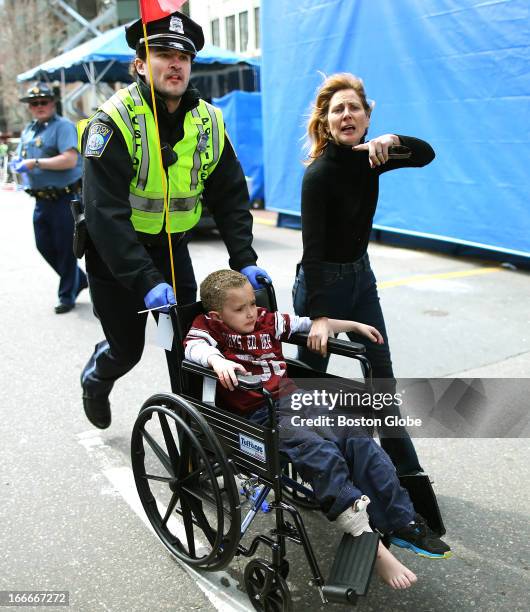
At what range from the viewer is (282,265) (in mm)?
8086

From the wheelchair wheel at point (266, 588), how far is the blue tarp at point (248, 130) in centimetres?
1033

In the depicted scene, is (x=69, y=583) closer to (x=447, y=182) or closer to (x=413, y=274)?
(x=413, y=274)

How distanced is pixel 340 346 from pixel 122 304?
1069mm

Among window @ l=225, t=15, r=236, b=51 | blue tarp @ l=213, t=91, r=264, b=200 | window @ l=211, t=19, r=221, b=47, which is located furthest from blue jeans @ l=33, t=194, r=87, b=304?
window @ l=211, t=19, r=221, b=47

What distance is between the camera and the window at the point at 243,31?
35562 mm

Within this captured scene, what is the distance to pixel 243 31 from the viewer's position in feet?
119

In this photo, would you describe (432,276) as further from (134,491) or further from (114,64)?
(114,64)

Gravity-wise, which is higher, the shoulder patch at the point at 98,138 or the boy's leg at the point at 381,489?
the shoulder patch at the point at 98,138

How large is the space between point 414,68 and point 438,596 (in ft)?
21.8

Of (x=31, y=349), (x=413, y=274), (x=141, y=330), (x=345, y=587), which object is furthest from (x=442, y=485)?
(x=413, y=274)

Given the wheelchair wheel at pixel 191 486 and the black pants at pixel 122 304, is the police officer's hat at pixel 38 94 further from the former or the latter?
the wheelchair wheel at pixel 191 486

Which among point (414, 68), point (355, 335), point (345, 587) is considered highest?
point (414, 68)

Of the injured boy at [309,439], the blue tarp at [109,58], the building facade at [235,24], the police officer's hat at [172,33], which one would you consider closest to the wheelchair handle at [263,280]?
the injured boy at [309,439]

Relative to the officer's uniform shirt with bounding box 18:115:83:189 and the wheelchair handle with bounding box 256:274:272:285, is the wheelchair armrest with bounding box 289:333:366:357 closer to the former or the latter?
the wheelchair handle with bounding box 256:274:272:285
